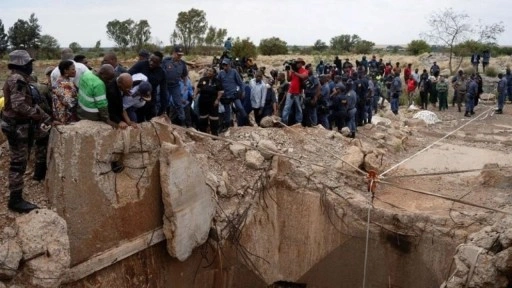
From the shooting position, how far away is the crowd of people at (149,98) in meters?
5.52

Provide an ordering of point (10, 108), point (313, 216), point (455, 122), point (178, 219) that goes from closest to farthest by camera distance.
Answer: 1. point (10, 108)
2. point (178, 219)
3. point (313, 216)
4. point (455, 122)

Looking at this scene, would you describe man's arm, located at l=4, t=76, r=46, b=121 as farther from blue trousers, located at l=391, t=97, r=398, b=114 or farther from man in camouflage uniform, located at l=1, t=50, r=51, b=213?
blue trousers, located at l=391, t=97, r=398, b=114

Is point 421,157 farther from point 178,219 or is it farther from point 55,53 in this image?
point 55,53

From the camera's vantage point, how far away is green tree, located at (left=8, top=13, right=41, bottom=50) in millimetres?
30766

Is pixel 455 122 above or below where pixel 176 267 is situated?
above

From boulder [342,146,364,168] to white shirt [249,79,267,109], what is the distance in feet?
6.99

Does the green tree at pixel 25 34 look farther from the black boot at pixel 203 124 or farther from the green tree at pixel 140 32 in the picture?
the black boot at pixel 203 124

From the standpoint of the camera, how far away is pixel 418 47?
40.3 meters

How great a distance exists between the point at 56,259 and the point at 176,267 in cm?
218

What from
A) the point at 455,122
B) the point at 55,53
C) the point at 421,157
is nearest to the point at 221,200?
the point at 421,157

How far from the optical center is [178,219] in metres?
6.94

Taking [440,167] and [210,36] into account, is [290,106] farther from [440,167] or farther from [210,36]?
[210,36]

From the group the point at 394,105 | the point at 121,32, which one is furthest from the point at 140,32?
the point at 394,105

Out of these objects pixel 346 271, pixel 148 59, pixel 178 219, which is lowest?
pixel 346 271
